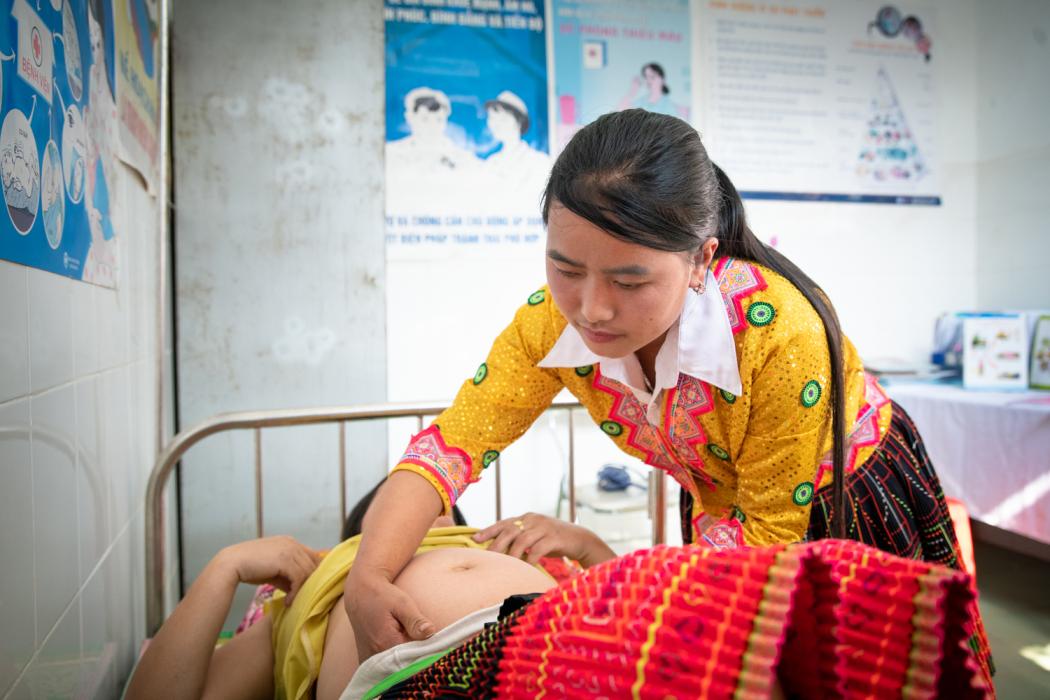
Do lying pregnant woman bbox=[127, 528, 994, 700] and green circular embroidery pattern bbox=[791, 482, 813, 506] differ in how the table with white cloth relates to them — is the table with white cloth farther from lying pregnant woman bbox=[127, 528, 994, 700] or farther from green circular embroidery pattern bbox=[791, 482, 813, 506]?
lying pregnant woman bbox=[127, 528, 994, 700]

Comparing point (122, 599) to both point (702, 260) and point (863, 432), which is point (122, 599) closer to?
point (702, 260)

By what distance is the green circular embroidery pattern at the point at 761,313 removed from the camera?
948 mm

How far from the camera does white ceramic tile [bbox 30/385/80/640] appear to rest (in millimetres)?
900

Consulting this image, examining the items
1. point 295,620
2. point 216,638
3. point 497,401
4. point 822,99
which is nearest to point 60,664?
point 216,638

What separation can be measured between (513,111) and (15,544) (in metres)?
2.49

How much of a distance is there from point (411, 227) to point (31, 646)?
2.16 m

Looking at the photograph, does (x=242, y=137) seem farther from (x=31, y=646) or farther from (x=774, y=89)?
(x=774, y=89)

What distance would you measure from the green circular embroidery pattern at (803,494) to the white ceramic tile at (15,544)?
975 millimetres

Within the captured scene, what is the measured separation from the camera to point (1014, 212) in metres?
3.27

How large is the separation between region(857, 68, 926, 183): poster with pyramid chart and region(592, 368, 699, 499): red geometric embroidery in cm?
273

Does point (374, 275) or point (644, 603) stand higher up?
point (374, 275)

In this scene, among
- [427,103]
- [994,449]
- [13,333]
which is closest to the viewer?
[13,333]

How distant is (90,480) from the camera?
1.20 meters

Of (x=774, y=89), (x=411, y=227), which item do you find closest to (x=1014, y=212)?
(x=774, y=89)
